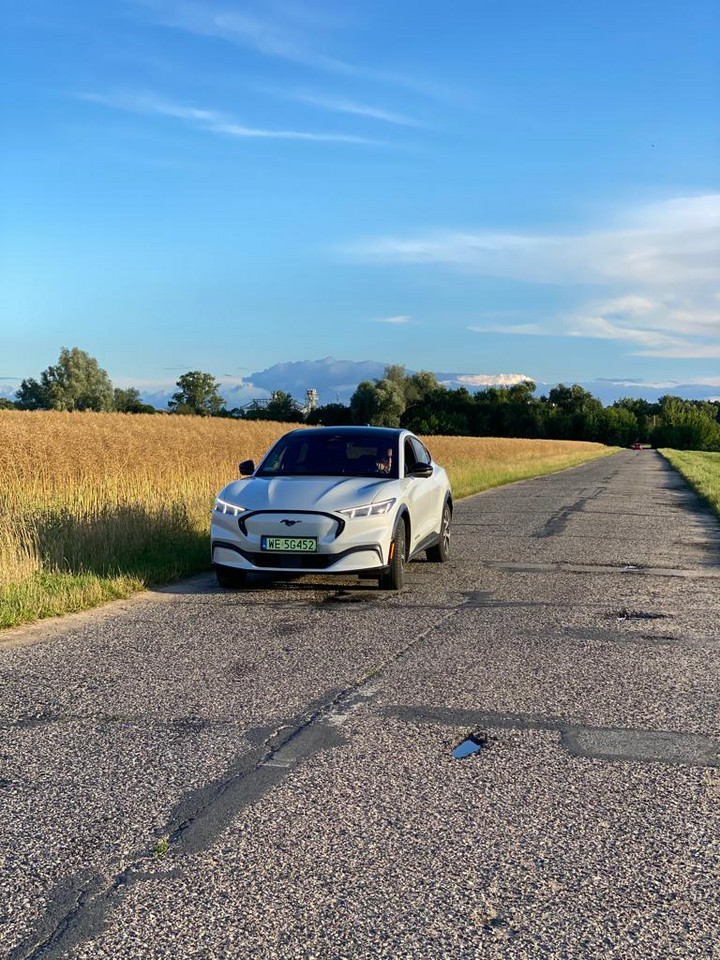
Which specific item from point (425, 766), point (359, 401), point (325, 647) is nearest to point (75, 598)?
point (325, 647)

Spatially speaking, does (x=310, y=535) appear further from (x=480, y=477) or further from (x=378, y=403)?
(x=378, y=403)

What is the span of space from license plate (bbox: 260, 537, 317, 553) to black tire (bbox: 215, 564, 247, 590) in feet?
1.87

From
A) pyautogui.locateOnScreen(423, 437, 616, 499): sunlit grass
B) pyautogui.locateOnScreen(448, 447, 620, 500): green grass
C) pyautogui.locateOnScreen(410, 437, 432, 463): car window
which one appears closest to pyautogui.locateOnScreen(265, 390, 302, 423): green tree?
pyautogui.locateOnScreen(423, 437, 616, 499): sunlit grass

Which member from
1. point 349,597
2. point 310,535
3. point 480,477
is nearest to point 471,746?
point 310,535

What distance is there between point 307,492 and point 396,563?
1096mm

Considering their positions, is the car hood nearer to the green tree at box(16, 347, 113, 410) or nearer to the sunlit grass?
the sunlit grass

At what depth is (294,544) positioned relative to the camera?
860 cm

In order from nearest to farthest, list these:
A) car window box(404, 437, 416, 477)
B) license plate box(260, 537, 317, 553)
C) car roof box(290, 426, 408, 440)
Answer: license plate box(260, 537, 317, 553) → car window box(404, 437, 416, 477) → car roof box(290, 426, 408, 440)

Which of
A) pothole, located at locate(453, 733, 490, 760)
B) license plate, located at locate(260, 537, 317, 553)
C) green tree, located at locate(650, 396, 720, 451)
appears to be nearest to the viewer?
pothole, located at locate(453, 733, 490, 760)

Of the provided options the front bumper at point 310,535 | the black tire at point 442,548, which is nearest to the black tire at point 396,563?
the front bumper at point 310,535

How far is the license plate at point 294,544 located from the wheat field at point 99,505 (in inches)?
59.0

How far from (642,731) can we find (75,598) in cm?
518

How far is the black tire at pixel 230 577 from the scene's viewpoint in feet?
29.7

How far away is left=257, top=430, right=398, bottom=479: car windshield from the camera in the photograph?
32.9ft
